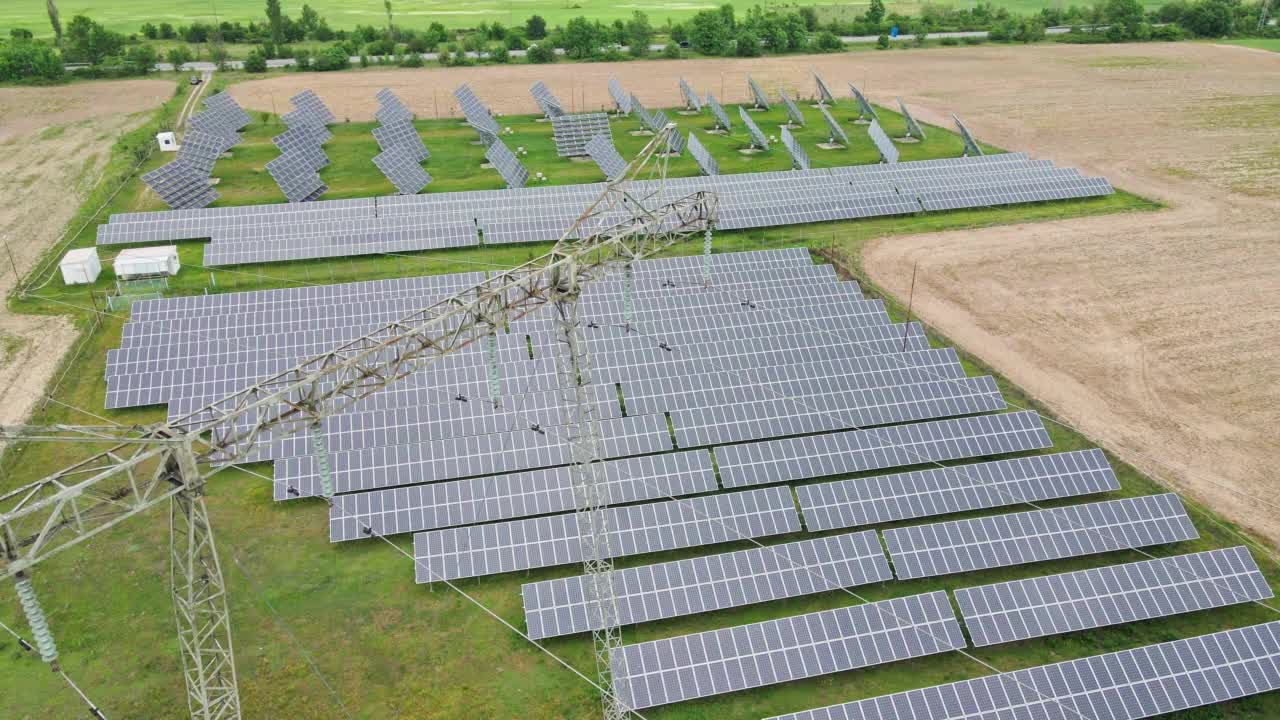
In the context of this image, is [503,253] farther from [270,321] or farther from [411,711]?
[411,711]

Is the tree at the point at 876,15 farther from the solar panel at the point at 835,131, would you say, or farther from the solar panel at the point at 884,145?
the solar panel at the point at 884,145

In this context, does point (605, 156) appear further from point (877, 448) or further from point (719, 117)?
point (877, 448)

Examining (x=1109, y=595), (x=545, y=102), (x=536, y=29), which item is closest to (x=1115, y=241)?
(x=1109, y=595)

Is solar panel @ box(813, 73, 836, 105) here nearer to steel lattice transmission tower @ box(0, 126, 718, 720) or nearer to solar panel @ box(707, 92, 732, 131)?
solar panel @ box(707, 92, 732, 131)

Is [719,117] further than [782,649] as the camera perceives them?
Yes

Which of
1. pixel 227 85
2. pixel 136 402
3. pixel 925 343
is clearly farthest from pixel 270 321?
pixel 227 85

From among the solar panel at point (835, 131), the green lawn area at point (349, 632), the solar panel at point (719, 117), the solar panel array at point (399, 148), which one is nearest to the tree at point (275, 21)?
the solar panel array at point (399, 148)
